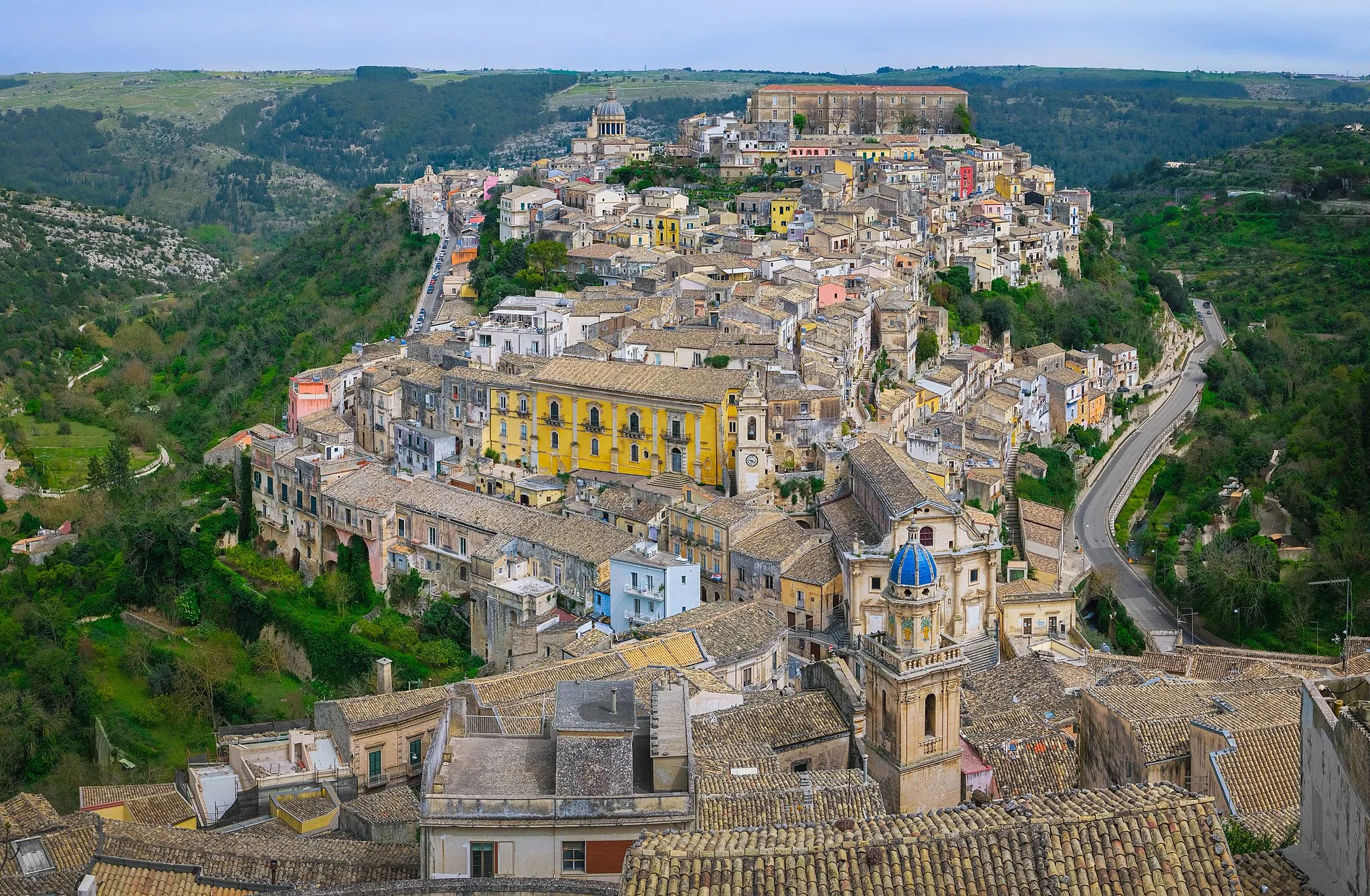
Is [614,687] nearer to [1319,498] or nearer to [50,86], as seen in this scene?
[1319,498]

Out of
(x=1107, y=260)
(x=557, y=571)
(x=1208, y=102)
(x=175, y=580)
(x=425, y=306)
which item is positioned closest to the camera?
(x=557, y=571)

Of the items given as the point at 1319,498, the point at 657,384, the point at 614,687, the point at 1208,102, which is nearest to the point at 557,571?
the point at 657,384

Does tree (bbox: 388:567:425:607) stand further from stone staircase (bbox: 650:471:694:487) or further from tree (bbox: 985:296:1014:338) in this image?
tree (bbox: 985:296:1014:338)

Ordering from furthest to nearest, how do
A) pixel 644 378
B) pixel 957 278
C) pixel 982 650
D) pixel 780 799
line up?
pixel 957 278 < pixel 644 378 < pixel 982 650 < pixel 780 799

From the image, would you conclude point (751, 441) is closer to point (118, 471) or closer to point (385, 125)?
point (118, 471)

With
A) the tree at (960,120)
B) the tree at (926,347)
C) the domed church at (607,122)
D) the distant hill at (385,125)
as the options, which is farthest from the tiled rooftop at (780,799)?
the distant hill at (385,125)

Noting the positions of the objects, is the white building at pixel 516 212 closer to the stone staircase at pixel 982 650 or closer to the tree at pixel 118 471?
the tree at pixel 118 471

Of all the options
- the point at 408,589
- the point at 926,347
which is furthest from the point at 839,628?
the point at 926,347
